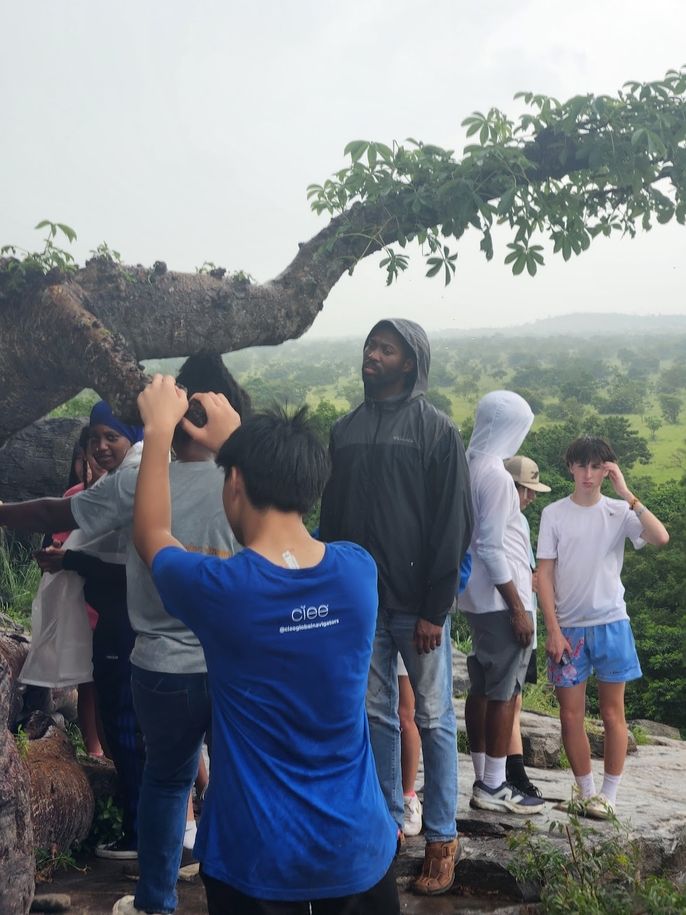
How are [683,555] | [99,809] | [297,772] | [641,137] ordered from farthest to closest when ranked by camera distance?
1. [683,555]
2. [641,137]
3. [99,809]
4. [297,772]

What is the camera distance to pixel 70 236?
5.34m

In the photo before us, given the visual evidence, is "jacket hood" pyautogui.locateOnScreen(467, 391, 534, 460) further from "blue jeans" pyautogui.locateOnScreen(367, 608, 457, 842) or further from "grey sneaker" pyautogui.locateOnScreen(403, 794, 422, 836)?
"grey sneaker" pyautogui.locateOnScreen(403, 794, 422, 836)

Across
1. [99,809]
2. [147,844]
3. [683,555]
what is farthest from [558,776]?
A: [683,555]

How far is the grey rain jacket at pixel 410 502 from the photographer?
3.86 metres

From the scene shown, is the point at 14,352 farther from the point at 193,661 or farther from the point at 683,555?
the point at 683,555

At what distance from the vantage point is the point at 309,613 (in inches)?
84.8

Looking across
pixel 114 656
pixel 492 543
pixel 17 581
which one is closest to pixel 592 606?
pixel 492 543

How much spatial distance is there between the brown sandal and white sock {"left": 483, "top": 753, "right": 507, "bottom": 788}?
0.75 meters

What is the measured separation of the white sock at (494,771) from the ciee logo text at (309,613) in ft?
8.81

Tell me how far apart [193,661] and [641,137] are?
4490mm

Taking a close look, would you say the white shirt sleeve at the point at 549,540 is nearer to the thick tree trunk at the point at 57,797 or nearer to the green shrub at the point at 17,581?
the thick tree trunk at the point at 57,797

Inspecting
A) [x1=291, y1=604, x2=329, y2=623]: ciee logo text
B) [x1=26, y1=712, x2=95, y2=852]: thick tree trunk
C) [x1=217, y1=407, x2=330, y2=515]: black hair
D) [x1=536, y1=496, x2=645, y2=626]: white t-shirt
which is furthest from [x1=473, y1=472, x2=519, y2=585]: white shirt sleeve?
[x1=291, y1=604, x2=329, y2=623]: ciee logo text

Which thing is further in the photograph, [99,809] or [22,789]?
[99,809]

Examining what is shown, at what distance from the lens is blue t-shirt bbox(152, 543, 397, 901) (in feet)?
6.98
